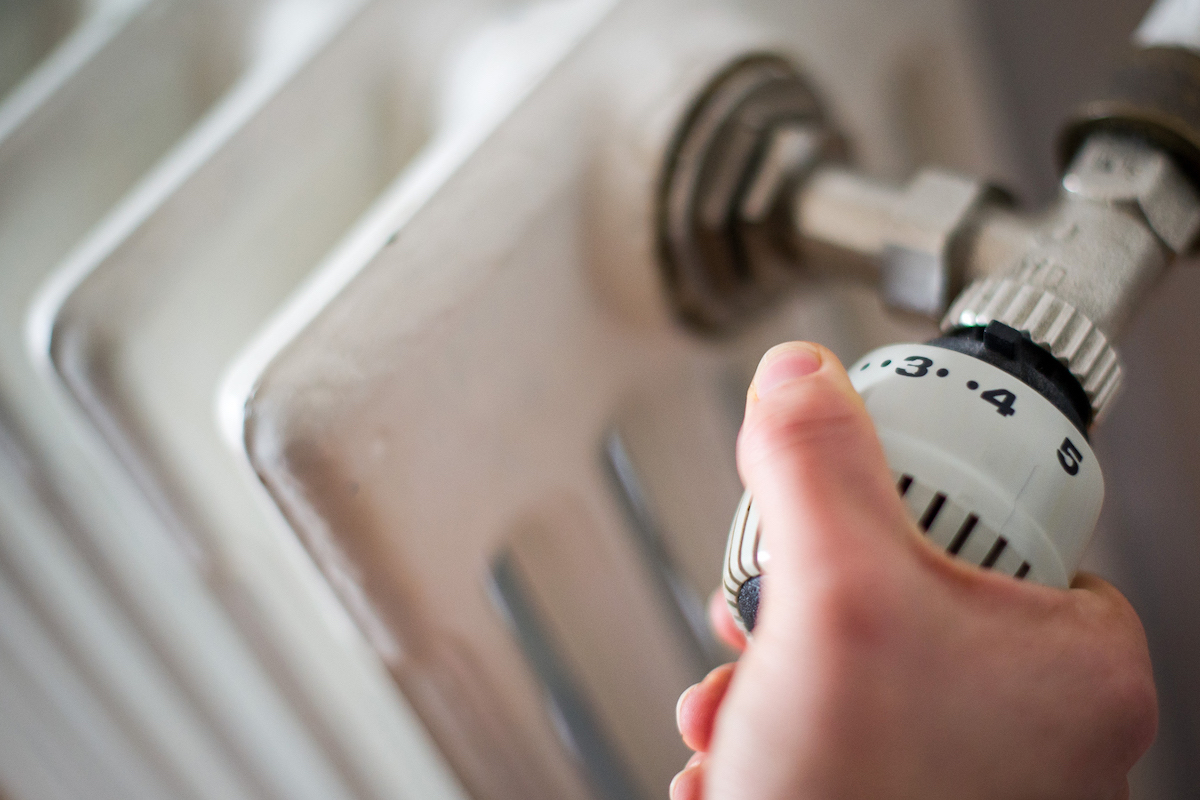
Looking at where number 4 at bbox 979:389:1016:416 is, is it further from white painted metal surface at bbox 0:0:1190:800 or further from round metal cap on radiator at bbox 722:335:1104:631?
white painted metal surface at bbox 0:0:1190:800

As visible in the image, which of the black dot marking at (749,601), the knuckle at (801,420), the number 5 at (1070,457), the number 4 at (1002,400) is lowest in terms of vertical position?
the number 5 at (1070,457)

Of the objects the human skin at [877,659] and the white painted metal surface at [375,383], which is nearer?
the human skin at [877,659]

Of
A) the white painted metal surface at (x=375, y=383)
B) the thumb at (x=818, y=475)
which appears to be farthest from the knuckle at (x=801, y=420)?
the white painted metal surface at (x=375, y=383)

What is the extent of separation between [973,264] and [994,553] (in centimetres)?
12

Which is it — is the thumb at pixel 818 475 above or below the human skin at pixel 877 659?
above

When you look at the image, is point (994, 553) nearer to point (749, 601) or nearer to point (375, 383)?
point (749, 601)

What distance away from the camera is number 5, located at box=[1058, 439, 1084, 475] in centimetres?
15

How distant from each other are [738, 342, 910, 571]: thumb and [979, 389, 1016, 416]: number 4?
0.03 meters

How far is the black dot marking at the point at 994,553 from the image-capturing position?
0.15m

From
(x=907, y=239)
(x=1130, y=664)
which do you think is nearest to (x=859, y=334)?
(x=907, y=239)

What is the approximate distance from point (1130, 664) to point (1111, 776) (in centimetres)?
2

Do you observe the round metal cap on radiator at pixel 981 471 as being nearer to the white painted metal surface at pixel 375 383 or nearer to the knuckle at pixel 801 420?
the knuckle at pixel 801 420

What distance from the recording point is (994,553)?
15 centimetres

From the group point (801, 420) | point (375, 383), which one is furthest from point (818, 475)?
point (375, 383)
